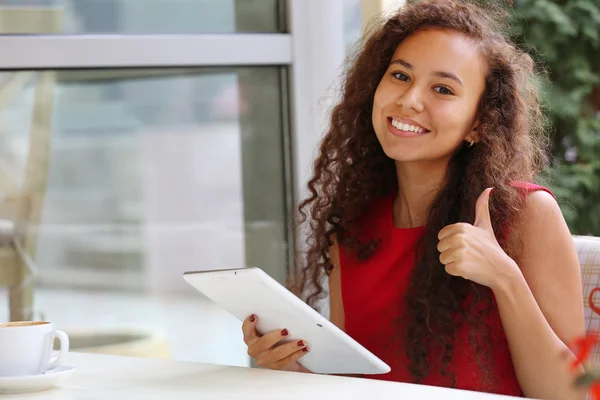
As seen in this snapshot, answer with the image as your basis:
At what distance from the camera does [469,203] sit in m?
1.59

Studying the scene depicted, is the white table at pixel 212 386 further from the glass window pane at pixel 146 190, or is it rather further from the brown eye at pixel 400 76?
the glass window pane at pixel 146 190

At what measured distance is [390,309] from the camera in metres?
1.65

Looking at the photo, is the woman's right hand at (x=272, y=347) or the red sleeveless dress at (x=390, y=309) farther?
the red sleeveless dress at (x=390, y=309)

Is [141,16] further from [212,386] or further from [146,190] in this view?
[212,386]

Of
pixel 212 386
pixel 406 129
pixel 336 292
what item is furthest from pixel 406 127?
pixel 212 386

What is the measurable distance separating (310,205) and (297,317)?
0.73m

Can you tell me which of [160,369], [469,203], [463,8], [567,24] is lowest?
[160,369]

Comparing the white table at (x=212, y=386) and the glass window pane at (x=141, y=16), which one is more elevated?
the glass window pane at (x=141, y=16)

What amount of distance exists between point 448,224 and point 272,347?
447mm

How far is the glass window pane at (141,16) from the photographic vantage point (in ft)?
7.02

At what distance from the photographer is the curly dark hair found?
156 centimetres

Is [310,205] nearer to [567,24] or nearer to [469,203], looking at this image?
[469,203]

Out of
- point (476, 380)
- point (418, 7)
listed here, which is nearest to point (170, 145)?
point (418, 7)

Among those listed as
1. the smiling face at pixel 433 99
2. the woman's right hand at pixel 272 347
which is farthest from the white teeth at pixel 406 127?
the woman's right hand at pixel 272 347
